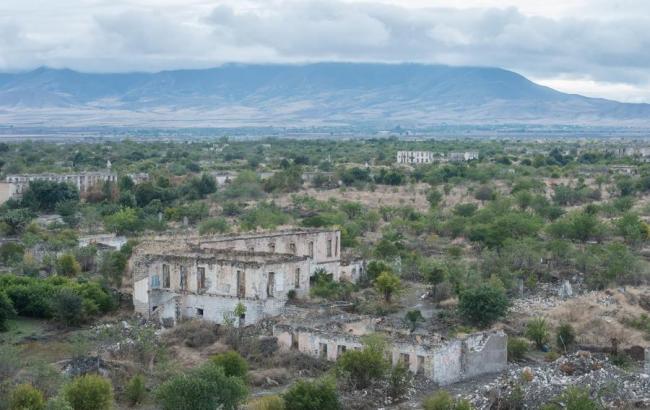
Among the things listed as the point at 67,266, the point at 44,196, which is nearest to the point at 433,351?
the point at 67,266

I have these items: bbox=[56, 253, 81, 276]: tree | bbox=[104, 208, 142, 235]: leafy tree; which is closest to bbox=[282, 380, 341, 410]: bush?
bbox=[56, 253, 81, 276]: tree

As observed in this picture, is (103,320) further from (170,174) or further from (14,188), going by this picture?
(170,174)

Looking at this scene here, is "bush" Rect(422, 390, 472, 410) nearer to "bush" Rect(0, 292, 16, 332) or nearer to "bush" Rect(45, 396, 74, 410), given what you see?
"bush" Rect(45, 396, 74, 410)

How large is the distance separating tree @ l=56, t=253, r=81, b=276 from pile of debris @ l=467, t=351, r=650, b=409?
1901 cm

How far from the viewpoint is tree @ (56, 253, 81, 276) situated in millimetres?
38500

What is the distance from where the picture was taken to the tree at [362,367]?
23.6 meters

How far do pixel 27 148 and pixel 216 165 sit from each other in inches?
1416

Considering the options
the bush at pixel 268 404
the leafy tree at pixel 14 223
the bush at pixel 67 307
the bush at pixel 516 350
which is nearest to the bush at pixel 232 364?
the bush at pixel 268 404

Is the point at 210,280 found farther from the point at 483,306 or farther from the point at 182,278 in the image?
the point at 483,306

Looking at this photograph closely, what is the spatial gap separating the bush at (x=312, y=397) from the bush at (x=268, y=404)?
18 centimetres

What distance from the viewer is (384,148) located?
420 ft

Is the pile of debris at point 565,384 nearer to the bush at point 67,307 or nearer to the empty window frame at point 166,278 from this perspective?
the empty window frame at point 166,278

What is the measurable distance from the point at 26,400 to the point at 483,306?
15.3 meters

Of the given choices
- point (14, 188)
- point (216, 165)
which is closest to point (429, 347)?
point (14, 188)
